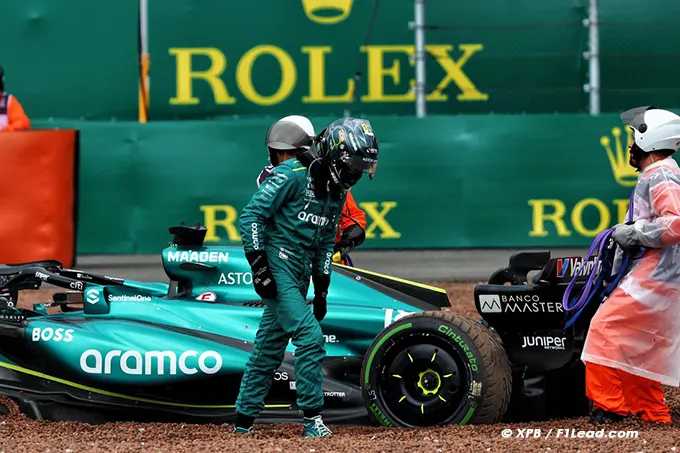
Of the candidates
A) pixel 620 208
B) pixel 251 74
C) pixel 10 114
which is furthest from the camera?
pixel 251 74

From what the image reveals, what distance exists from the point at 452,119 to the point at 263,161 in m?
2.00

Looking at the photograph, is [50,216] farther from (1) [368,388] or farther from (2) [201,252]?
(1) [368,388]

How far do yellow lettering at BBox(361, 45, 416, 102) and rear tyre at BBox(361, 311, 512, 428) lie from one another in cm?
842

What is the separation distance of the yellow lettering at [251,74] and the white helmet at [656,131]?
8388 mm

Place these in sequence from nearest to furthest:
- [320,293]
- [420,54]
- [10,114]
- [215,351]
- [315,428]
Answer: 1. [315,428]
2. [320,293]
3. [215,351]
4. [10,114]
5. [420,54]

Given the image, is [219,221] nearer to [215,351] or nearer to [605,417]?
[215,351]

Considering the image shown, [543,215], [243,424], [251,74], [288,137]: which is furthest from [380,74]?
[243,424]

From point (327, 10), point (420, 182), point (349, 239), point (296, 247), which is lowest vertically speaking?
point (349, 239)

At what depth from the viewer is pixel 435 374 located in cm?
688

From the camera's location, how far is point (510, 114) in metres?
13.9

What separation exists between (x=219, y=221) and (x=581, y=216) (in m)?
3.69

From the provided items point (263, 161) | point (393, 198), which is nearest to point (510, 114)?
point (393, 198)

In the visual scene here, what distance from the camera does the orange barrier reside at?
1280 cm

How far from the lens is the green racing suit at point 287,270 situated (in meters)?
6.63
